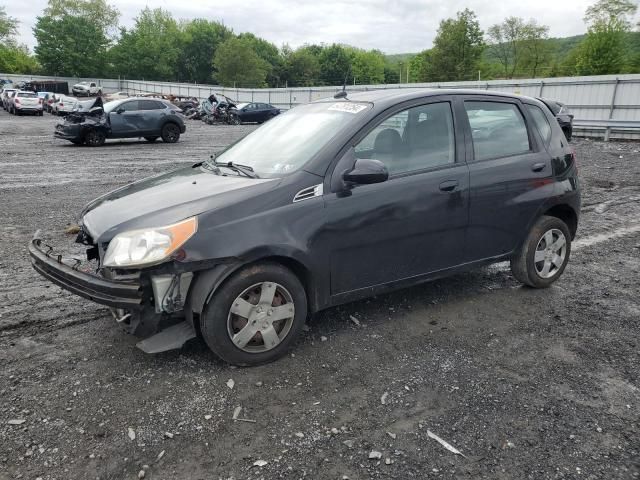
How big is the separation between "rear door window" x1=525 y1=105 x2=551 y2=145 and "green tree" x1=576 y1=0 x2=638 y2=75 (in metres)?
61.3

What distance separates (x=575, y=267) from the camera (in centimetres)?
550

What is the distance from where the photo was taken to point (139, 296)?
3043 mm

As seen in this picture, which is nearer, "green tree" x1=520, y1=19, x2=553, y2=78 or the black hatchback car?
the black hatchback car

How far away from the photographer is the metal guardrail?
17.8 meters

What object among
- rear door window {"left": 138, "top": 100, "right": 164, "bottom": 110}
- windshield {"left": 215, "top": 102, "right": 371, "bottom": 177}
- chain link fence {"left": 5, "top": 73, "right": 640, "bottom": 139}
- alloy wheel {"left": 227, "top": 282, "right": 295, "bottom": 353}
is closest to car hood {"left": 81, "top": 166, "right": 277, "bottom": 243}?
windshield {"left": 215, "top": 102, "right": 371, "bottom": 177}

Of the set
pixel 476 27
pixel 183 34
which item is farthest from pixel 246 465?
pixel 183 34

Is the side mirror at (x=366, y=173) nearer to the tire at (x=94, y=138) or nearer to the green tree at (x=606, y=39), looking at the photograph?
the tire at (x=94, y=138)

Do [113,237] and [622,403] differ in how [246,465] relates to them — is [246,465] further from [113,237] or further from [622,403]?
[622,403]

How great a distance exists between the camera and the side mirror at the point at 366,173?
346 centimetres

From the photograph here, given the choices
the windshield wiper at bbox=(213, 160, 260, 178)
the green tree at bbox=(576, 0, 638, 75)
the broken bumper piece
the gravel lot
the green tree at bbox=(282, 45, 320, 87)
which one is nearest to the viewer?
the gravel lot

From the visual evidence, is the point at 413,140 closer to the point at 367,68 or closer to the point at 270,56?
the point at 270,56

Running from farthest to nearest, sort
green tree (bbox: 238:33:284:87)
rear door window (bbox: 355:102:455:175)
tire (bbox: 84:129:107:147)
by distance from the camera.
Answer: green tree (bbox: 238:33:284:87) → tire (bbox: 84:129:107:147) → rear door window (bbox: 355:102:455:175)

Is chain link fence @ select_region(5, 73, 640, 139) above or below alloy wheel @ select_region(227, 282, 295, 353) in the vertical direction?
above

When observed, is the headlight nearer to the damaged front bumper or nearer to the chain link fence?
the damaged front bumper
